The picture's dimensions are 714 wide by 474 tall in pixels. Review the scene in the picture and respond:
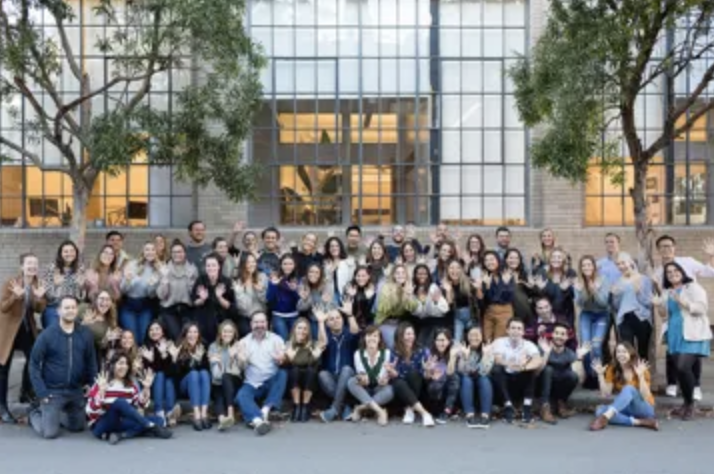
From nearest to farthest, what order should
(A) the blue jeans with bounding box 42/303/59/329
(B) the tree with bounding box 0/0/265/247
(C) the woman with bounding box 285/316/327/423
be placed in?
(C) the woman with bounding box 285/316/327/423 → (A) the blue jeans with bounding box 42/303/59/329 → (B) the tree with bounding box 0/0/265/247

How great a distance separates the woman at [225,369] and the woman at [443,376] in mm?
2204

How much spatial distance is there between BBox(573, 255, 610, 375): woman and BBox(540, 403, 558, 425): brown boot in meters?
1.16

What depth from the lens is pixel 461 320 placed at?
11055mm

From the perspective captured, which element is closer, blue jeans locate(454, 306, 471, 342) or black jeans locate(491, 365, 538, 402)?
black jeans locate(491, 365, 538, 402)

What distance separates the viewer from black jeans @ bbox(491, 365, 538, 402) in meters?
10.2

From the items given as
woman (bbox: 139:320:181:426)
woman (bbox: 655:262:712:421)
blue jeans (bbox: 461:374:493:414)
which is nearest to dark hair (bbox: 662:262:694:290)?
woman (bbox: 655:262:712:421)

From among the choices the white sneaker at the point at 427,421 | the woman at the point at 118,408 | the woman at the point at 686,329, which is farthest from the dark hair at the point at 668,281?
the woman at the point at 118,408

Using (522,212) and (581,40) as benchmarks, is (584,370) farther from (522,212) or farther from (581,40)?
(522,212)

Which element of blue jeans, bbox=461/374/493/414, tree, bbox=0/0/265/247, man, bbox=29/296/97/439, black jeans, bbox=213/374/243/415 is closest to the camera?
man, bbox=29/296/97/439

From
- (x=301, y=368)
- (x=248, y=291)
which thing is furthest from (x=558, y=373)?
(x=248, y=291)

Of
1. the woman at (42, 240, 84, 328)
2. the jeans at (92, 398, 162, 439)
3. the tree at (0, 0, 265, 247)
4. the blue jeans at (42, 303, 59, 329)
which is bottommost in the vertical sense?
the jeans at (92, 398, 162, 439)

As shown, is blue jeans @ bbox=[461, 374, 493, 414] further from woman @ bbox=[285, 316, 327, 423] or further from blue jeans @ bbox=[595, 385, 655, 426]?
woman @ bbox=[285, 316, 327, 423]

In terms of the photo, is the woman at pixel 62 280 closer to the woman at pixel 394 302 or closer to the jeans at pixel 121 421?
the jeans at pixel 121 421

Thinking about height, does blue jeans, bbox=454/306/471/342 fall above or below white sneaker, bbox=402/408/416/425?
above
